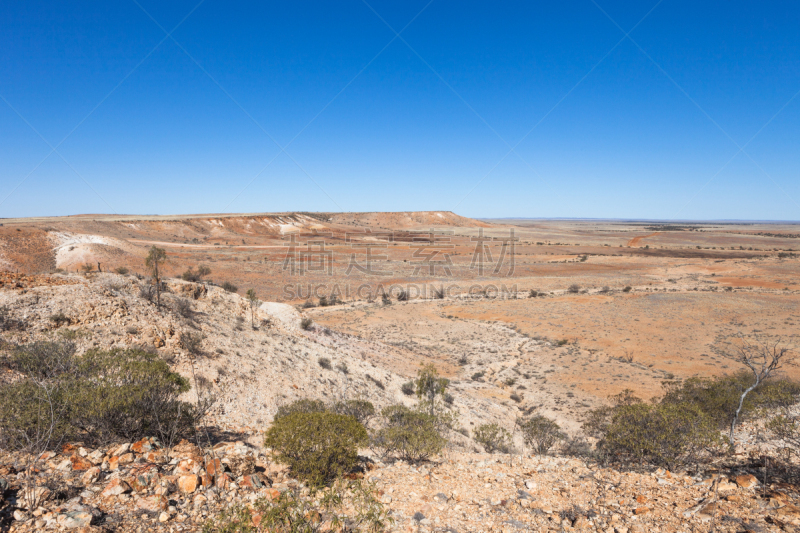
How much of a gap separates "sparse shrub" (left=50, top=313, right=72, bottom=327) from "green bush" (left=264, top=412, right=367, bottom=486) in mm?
8864

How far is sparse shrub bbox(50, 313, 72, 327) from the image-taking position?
10281 millimetres

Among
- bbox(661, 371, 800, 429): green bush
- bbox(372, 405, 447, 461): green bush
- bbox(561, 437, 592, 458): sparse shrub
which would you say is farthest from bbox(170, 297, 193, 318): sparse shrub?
bbox(661, 371, 800, 429): green bush

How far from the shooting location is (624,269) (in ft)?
174

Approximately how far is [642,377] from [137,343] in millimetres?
21231

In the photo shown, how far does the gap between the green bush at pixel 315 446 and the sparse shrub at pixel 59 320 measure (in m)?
8.86

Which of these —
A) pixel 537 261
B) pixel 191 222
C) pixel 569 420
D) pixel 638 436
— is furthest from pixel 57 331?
pixel 191 222

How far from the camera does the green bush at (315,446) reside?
5512 mm

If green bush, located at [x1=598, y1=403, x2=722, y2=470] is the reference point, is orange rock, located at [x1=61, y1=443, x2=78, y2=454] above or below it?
above

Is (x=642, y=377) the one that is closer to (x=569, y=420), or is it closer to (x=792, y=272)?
(x=569, y=420)

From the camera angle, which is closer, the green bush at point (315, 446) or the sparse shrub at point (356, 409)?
the green bush at point (315, 446)

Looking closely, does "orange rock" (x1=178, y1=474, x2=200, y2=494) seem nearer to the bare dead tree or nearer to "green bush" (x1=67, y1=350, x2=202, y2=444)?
"green bush" (x1=67, y1=350, x2=202, y2=444)

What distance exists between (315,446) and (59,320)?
9.82 m

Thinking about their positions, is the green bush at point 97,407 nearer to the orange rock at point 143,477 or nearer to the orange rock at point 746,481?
the orange rock at point 143,477

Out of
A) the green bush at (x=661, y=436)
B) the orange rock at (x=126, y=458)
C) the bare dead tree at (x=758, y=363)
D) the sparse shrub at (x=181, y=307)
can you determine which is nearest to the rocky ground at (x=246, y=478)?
the orange rock at (x=126, y=458)
